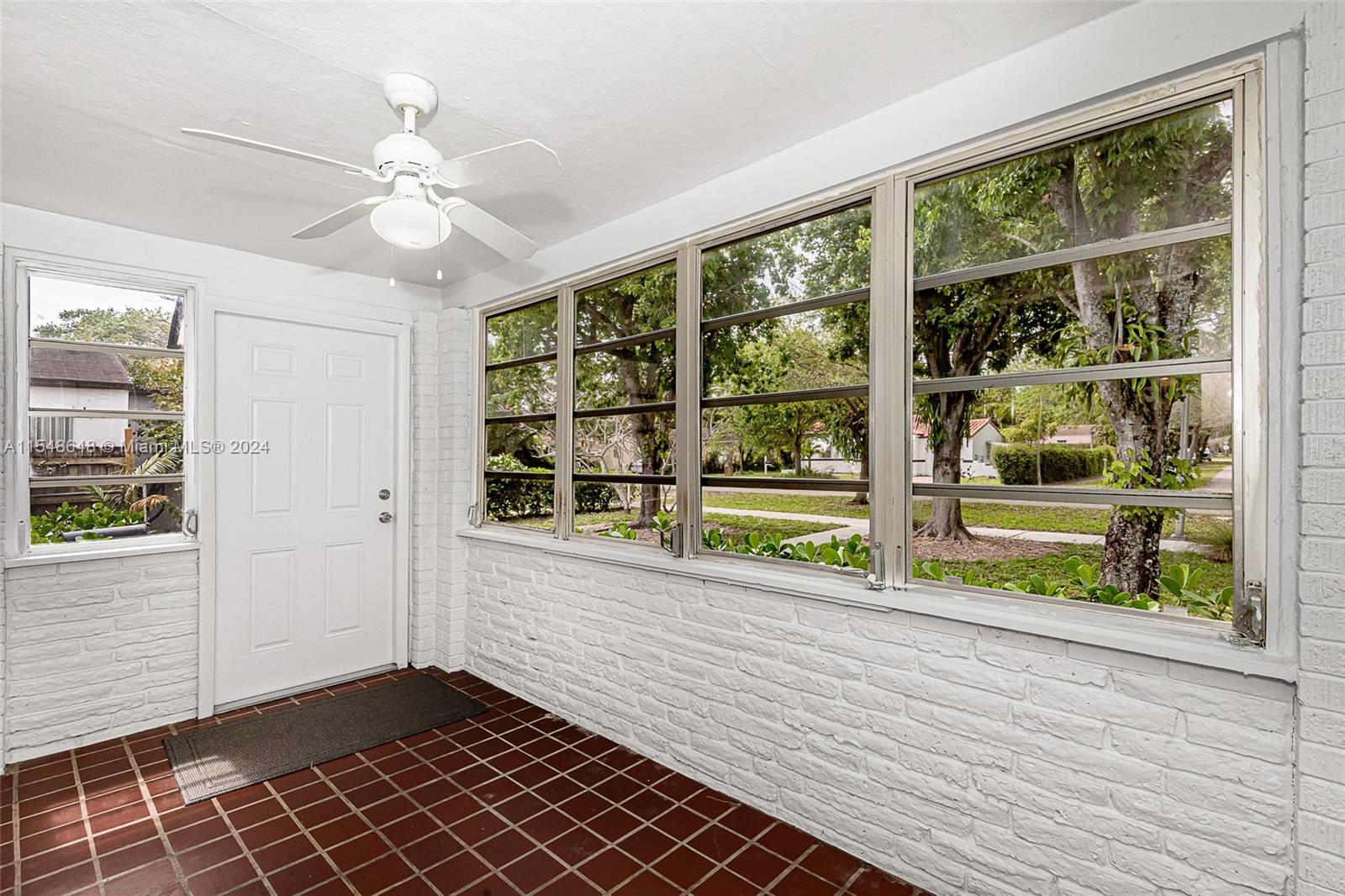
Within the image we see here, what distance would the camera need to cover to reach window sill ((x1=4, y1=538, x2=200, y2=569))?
2.93m

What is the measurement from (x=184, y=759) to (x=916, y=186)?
385cm

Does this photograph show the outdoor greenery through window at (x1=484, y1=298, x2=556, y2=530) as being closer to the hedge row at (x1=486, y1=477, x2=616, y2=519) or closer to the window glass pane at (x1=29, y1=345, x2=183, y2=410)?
the hedge row at (x1=486, y1=477, x2=616, y2=519)

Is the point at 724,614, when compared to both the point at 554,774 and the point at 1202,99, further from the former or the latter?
the point at 1202,99

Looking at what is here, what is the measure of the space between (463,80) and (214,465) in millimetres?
2650

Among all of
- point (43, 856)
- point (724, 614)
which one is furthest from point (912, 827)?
point (43, 856)

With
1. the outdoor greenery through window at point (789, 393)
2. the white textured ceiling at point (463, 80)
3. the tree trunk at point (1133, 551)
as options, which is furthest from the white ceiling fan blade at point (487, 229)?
the tree trunk at point (1133, 551)

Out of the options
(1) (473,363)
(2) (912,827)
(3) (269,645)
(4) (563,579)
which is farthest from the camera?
(1) (473,363)

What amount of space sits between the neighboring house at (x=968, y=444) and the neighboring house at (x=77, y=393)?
12.2ft

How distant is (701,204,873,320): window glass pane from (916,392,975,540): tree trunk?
1.82 ft

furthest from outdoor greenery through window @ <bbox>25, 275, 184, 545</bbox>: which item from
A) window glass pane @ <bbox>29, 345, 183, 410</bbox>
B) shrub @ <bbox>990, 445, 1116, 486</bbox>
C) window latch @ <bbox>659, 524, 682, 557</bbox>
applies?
shrub @ <bbox>990, 445, 1116, 486</bbox>

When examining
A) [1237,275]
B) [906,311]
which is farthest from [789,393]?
[1237,275]

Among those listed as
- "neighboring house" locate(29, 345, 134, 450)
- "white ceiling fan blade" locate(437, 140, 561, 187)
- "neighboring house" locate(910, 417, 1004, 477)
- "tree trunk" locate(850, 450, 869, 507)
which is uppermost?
"white ceiling fan blade" locate(437, 140, 561, 187)

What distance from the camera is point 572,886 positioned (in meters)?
2.07

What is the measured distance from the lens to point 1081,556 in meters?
1.82
